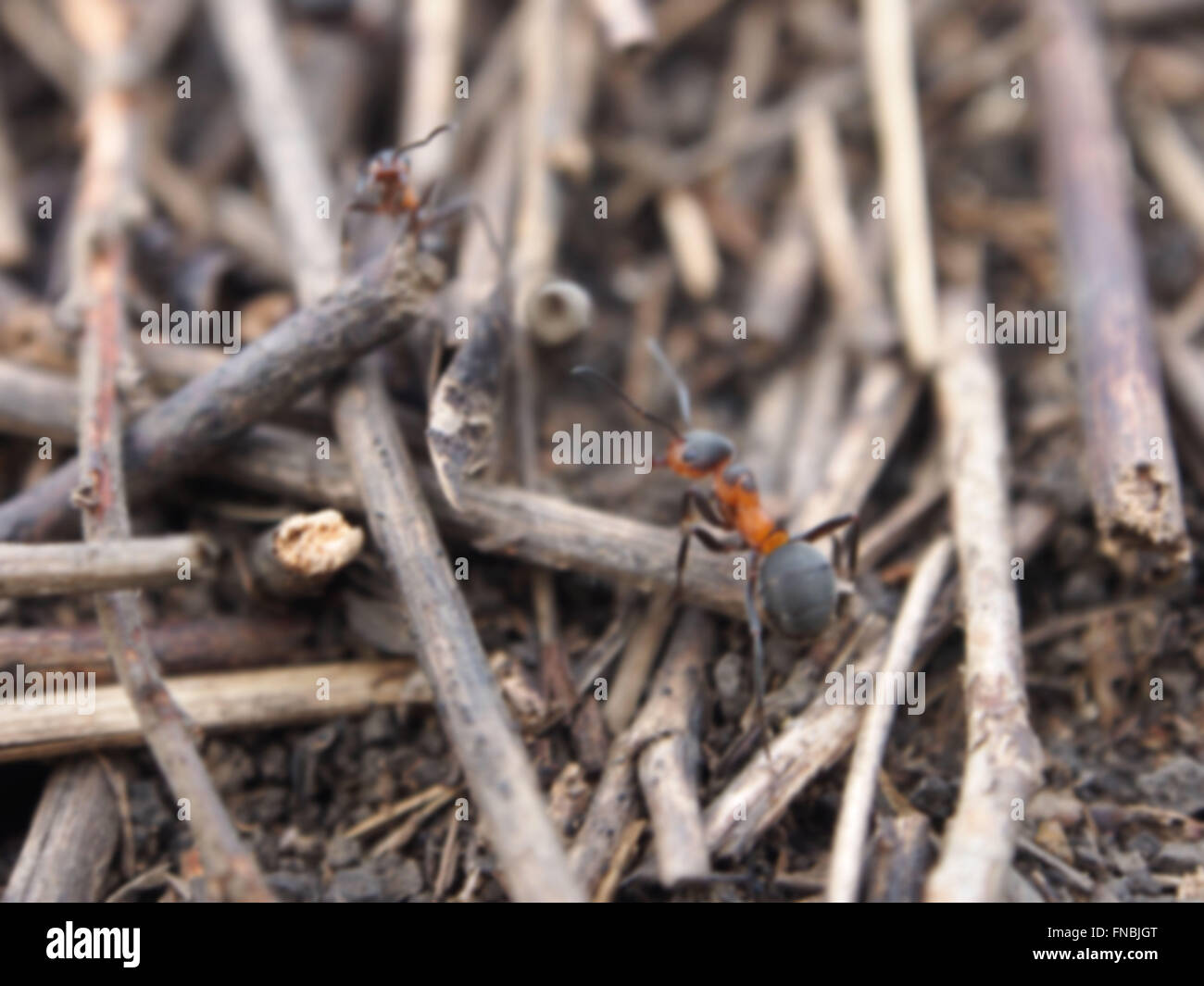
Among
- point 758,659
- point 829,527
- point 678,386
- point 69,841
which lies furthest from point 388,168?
point 69,841

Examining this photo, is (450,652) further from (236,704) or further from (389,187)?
(389,187)

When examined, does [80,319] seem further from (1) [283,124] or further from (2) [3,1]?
(2) [3,1]

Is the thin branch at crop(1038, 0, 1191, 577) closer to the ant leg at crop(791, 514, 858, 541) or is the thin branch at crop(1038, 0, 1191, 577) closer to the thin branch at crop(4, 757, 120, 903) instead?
the ant leg at crop(791, 514, 858, 541)

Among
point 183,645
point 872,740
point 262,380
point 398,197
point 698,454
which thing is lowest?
point 872,740

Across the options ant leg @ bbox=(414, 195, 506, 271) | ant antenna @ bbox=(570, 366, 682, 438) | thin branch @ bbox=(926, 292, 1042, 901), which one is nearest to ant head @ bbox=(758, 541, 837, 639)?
thin branch @ bbox=(926, 292, 1042, 901)

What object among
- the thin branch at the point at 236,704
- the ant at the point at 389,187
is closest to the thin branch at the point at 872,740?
Result: the thin branch at the point at 236,704

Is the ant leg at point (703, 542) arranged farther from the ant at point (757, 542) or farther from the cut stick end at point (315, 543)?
the cut stick end at point (315, 543)
